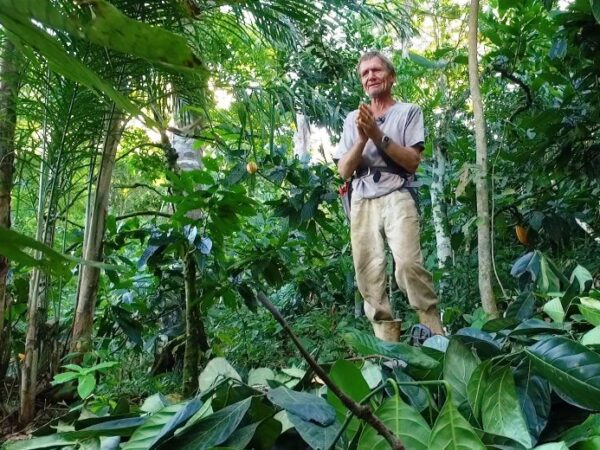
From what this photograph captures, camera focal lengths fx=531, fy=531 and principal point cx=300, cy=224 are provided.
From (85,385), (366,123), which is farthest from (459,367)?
(366,123)

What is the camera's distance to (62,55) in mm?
256

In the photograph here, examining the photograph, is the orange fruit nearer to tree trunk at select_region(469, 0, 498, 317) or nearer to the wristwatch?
the wristwatch

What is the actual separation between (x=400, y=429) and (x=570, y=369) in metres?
0.23

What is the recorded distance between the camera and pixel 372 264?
2.37m

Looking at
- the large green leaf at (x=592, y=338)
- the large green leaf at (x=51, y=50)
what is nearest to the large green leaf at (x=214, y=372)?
the large green leaf at (x=592, y=338)

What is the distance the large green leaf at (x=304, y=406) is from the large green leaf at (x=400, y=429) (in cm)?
4

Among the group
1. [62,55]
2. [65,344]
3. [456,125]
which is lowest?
[65,344]

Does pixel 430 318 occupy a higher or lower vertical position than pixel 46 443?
lower

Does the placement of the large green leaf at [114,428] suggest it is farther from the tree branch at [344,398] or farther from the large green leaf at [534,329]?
the large green leaf at [534,329]

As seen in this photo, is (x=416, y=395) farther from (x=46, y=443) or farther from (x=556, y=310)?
(x=46, y=443)

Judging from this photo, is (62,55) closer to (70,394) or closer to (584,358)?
(584,358)

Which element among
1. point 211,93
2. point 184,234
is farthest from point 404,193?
point 211,93

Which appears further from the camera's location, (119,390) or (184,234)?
(119,390)

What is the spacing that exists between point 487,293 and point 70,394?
71.7 inches
